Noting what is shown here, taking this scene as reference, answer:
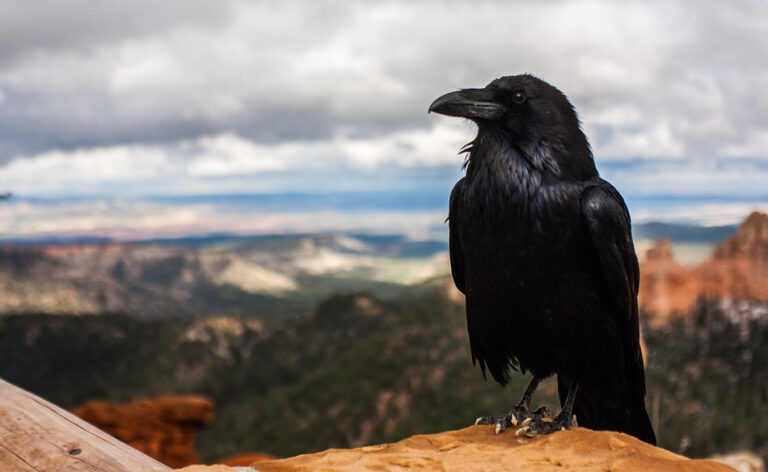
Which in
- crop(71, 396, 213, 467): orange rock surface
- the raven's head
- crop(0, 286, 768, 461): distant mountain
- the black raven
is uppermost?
the raven's head

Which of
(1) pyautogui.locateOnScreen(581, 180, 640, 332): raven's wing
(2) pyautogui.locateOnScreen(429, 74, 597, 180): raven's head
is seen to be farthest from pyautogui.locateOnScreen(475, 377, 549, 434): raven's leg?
(2) pyautogui.locateOnScreen(429, 74, 597, 180): raven's head

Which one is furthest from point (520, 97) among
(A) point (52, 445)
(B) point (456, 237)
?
(A) point (52, 445)

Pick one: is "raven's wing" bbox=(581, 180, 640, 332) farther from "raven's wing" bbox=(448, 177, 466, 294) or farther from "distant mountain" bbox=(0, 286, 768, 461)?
"distant mountain" bbox=(0, 286, 768, 461)

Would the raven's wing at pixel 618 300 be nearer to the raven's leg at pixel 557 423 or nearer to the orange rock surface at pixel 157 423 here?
the raven's leg at pixel 557 423

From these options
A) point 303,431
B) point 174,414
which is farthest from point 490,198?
point 303,431

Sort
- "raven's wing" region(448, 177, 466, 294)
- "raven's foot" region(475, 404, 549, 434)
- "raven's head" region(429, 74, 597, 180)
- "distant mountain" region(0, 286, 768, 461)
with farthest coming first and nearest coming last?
"distant mountain" region(0, 286, 768, 461)
"raven's wing" region(448, 177, 466, 294)
"raven's foot" region(475, 404, 549, 434)
"raven's head" region(429, 74, 597, 180)

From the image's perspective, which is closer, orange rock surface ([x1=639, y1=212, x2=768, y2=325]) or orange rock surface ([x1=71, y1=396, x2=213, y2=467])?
orange rock surface ([x1=71, y1=396, x2=213, y2=467])
